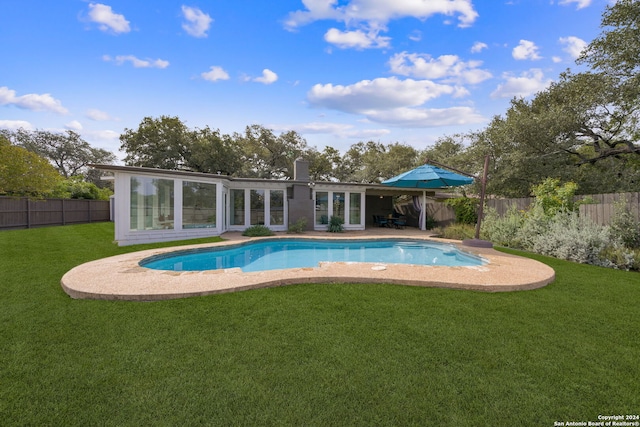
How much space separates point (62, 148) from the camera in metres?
31.1

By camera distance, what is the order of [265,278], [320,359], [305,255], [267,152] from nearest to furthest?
[320,359] < [265,278] < [305,255] < [267,152]

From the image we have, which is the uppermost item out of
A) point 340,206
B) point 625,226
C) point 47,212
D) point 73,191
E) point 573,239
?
point 73,191

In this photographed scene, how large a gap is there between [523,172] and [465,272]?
1032 centimetres

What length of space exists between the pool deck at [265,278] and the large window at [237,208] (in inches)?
277

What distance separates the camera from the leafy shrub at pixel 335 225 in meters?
13.6

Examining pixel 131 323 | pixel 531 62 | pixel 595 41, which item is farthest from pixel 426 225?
pixel 131 323

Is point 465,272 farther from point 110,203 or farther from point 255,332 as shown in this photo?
point 110,203

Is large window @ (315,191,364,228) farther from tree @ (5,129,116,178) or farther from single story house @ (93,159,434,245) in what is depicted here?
tree @ (5,129,116,178)

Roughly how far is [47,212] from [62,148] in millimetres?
20725

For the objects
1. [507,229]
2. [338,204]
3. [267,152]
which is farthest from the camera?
[267,152]

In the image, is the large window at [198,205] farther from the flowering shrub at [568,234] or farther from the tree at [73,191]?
the tree at [73,191]

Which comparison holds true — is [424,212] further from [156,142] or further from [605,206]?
[156,142]

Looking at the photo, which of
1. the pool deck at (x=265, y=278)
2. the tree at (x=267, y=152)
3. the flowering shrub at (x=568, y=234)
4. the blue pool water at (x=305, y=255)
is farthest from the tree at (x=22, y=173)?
the flowering shrub at (x=568, y=234)

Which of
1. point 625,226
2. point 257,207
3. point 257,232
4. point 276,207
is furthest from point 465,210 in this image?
point 257,207
